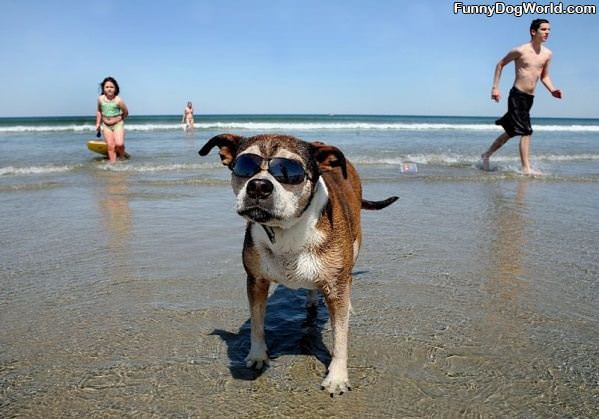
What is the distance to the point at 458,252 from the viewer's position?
16.2ft

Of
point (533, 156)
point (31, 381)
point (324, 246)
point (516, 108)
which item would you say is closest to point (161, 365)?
point (31, 381)

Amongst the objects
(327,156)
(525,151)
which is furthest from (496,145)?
(327,156)

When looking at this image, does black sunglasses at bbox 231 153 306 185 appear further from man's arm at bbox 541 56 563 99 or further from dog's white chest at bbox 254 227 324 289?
man's arm at bbox 541 56 563 99

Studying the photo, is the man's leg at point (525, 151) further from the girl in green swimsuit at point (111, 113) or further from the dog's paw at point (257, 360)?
the girl in green swimsuit at point (111, 113)

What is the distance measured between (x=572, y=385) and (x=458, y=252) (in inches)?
97.3

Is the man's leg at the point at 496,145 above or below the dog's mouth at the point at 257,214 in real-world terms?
above

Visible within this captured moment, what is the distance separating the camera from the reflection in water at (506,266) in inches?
129

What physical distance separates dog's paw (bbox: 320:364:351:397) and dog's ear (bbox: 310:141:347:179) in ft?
3.55

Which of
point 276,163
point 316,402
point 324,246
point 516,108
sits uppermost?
point 516,108

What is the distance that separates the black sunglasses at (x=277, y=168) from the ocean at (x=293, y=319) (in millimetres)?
1133

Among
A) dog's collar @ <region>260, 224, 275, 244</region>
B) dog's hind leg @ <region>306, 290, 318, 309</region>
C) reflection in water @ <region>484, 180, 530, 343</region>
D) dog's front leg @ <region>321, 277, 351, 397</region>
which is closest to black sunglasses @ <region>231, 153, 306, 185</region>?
dog's collar @ <region>260, 224, 275, 244</region>

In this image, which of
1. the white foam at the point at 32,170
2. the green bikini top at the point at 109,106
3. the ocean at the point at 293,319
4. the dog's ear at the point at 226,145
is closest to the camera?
the ocean at the point at 293,319

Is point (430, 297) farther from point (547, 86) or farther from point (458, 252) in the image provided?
point (547, 86)

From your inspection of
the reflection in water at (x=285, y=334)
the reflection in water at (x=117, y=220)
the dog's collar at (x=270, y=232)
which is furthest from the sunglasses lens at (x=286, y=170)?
the reflection in water at (x=117, y=220)
